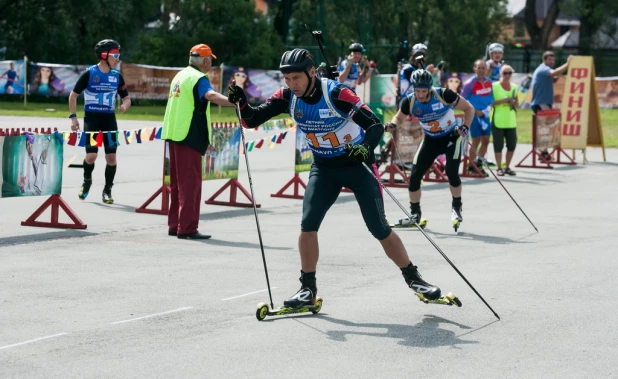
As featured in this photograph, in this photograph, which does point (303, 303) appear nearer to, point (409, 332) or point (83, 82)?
point (409, 332)

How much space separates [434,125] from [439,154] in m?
0.43

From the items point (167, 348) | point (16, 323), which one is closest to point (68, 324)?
point (16, 323)

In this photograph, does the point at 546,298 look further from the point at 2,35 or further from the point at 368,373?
the point at 2,35

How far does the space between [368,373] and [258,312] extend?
5.01ft

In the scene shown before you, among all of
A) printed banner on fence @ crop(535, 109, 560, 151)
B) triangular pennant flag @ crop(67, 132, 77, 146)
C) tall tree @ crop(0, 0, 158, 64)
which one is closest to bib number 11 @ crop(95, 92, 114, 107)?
triangular pennant flag @ crop(67, 132, 77, 146)

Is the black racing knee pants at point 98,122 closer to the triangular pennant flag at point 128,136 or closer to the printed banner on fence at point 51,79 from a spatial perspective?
the triangular pennant flag at point 128,136

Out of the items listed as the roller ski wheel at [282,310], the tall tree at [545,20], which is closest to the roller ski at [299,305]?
the roller ski wheel at [282,310]

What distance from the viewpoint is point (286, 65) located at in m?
7.66

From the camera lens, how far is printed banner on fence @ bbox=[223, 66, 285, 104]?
40.5 m

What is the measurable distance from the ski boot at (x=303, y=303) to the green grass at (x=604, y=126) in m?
21.3

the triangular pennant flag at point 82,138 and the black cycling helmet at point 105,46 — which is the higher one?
the black cycling helmet at point 105,46

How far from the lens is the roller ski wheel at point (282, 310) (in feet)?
25.1

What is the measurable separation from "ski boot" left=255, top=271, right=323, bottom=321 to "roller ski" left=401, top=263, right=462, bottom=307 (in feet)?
2.16

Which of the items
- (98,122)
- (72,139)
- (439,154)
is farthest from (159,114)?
(439,154)
